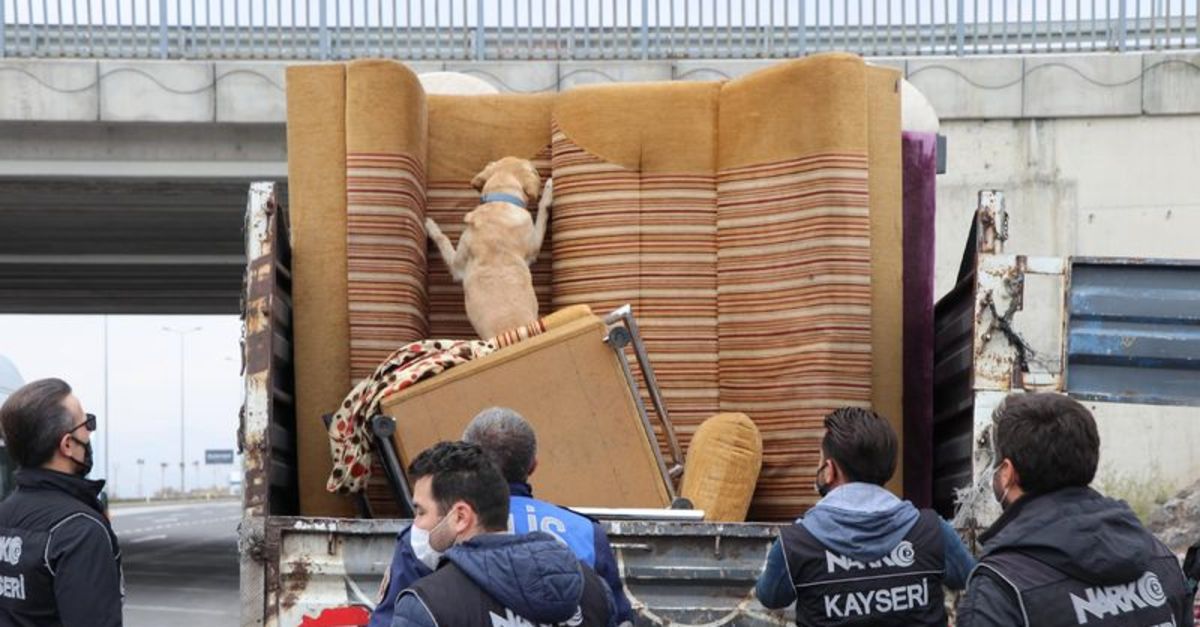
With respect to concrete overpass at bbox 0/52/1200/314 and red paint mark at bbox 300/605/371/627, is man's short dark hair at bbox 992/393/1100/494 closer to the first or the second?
red paint mark at bbox 300/605/371/627

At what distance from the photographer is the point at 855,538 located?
389 cm

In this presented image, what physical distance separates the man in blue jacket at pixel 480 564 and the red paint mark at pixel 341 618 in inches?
63.1

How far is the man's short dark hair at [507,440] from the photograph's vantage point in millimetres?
3768

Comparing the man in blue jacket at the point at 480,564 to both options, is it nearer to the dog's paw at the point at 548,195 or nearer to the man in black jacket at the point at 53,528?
the man in black jacket at the point at 53,528

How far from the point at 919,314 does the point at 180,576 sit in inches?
612

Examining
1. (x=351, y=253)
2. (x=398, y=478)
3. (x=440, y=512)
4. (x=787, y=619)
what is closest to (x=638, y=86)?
(x=351, y=253)

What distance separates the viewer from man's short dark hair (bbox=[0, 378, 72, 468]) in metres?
3.92

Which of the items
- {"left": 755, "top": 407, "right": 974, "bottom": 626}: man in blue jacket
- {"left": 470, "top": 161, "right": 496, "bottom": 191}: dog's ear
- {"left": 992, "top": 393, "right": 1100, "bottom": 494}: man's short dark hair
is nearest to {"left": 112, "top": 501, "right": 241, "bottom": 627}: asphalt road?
{"left": 470, "top": 161, "right": 496, "bottom": 191}: dog's ear

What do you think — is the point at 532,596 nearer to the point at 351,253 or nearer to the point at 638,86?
the point at 351,253

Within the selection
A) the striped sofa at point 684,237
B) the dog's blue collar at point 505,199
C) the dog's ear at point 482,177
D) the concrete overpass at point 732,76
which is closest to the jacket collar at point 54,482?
the striped sofa at point 684,237

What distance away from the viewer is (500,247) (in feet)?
19.7

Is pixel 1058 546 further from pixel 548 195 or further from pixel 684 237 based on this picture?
pixel 548 195

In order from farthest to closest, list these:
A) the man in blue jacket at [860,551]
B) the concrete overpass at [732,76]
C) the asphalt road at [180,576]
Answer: the asphalt road at [180,576]
the concrete overpass at [732,76]
the man in blue jacket at [860,551]

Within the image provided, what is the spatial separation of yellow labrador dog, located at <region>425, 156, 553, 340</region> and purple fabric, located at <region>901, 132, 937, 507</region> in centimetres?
134
